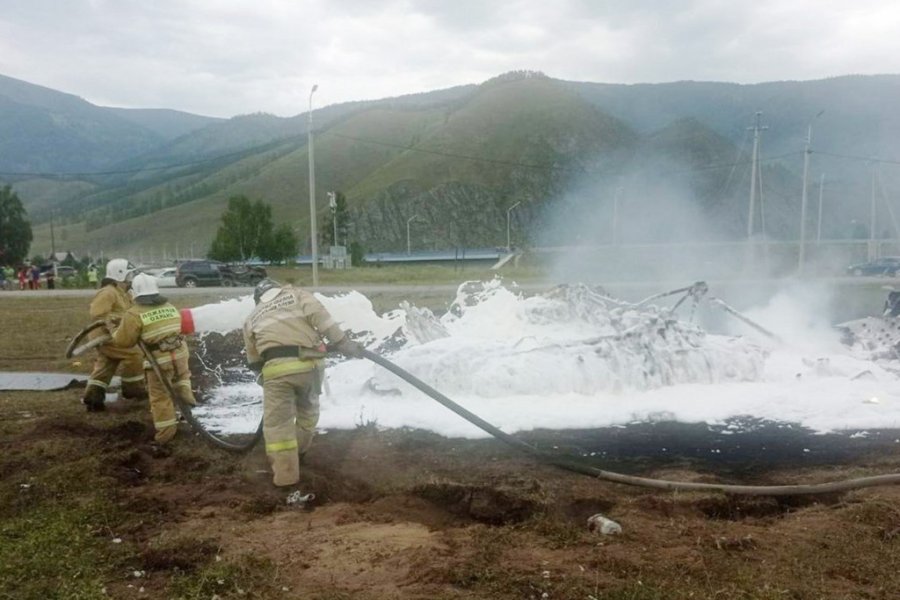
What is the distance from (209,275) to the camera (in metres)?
42.0

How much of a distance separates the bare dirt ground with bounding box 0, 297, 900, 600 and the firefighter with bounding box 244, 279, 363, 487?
1.17 ft

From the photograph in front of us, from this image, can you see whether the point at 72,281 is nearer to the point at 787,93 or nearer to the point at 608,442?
the point at 608,442

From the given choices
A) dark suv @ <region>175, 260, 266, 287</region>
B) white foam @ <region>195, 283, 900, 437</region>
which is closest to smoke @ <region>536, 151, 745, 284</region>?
dark suv @ <region>175, 260, 266, 287</region>

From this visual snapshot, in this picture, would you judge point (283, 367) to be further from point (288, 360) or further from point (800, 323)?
point (800, 323)

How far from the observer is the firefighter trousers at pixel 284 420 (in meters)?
6.23

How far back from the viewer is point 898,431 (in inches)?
319

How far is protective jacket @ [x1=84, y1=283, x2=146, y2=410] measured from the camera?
9.30m

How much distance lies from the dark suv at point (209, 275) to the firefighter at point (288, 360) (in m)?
35.5

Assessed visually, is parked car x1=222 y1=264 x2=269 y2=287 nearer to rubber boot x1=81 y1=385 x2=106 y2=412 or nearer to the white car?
the white car

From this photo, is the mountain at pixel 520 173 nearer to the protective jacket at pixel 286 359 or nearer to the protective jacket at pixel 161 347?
the protective jacket at pixel 161 347

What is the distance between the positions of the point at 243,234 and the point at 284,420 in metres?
62.8

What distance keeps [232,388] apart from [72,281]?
3811 cm

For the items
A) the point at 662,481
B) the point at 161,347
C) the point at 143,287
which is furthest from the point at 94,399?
the point at 662,481

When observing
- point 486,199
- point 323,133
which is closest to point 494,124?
point 486,199
